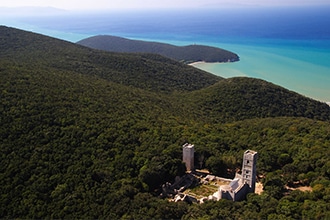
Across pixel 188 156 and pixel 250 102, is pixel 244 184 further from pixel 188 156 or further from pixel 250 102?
pixel 250 102

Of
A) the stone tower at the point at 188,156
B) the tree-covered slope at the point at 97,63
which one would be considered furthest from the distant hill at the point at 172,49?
the stone tower at the point at 188,156

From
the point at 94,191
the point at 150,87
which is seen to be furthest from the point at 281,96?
the point at 94,191

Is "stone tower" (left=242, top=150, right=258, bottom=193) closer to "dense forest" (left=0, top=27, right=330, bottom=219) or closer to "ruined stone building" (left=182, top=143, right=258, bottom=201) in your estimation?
"ruined stone building" (left=182, top=143, right=258, bottom=201)

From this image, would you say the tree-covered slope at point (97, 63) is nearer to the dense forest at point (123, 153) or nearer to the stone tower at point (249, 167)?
the dense forest at point (123, 153)

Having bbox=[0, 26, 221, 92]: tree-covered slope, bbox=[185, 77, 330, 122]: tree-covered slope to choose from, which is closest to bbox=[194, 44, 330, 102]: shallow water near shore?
bbox=[185, 77, 330, 122]: tree-covered slope

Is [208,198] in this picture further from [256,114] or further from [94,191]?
[256,114]
